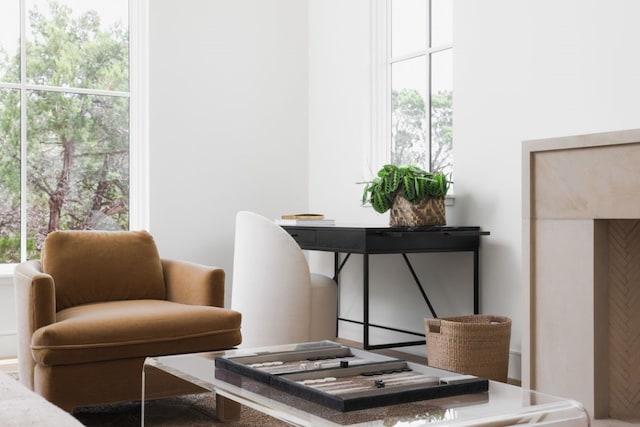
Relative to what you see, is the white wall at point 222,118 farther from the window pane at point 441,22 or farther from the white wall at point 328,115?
the window pane at point 441,22

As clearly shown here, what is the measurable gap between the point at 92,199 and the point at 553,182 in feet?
9.78

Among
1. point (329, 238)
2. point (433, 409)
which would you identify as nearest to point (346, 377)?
point (433, 409)

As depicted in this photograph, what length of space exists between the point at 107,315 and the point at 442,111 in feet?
7.37

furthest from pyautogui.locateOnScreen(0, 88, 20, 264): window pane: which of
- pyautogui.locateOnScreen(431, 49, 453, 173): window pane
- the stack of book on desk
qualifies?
pyautogui.locateOnScreen(431, 49, 453, 173): window pane

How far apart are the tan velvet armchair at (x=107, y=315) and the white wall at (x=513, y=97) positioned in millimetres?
1389

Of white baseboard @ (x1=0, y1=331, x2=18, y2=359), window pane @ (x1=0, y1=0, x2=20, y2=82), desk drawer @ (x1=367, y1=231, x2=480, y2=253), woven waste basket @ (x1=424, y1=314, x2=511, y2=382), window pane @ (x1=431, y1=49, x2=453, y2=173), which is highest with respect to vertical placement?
window pane @ (x1=0, y1=0, x2=20, y2=82)

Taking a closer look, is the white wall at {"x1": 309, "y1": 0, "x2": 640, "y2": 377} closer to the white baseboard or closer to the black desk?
the black desk

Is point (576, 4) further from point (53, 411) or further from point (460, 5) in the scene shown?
point (53, 411)

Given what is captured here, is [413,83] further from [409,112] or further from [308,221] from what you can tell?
[308,221]

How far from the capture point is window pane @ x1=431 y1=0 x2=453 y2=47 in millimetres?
4258

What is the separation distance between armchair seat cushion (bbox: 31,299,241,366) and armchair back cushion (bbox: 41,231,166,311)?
16 centimetres

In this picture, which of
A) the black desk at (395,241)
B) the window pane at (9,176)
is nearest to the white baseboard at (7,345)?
the window pane at (9,176)

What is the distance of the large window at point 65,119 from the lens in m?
4.49

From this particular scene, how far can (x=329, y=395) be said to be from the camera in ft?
5.16
